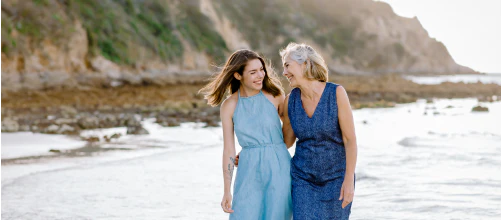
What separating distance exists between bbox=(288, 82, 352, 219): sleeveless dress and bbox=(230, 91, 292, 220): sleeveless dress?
0.52 ft

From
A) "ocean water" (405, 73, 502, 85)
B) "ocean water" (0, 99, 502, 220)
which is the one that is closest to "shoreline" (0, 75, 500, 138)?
"ocean water" (0, 99, 502, 220)

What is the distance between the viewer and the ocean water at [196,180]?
21.5 feet

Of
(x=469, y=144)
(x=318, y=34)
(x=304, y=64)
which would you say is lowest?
(x=469, y=144)

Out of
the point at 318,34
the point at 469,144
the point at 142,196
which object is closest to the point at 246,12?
the point at 318,34

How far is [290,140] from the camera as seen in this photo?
4.11 meters

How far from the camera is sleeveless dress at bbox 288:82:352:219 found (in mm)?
3668

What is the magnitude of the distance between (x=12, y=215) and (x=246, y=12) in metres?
54.0

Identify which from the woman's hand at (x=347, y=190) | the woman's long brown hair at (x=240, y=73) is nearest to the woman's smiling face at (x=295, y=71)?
the woman's long brown hair at (x=240, y=73)

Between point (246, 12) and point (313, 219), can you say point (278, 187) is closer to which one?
point (313, 219)

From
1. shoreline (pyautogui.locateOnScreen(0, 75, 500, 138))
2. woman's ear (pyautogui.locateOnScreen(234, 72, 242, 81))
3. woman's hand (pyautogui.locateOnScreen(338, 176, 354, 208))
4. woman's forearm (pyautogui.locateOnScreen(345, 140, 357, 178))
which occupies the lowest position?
shoreline (pyautogui.locateOnScreen(0, 75, 500, 138))

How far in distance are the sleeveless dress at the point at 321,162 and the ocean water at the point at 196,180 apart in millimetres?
2614

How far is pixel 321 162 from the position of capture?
371 cm

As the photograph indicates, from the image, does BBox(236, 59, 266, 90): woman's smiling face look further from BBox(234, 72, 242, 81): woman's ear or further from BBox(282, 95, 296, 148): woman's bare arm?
BBox(282, 95, 296, 148): woman's bare arm

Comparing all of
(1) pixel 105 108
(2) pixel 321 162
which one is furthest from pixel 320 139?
(1) pixel 105 108
